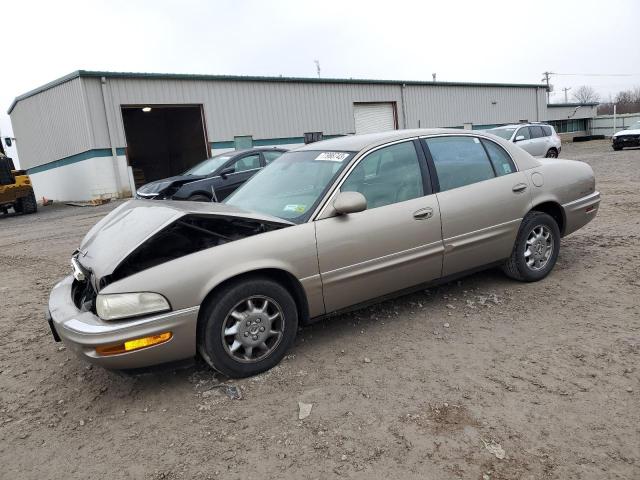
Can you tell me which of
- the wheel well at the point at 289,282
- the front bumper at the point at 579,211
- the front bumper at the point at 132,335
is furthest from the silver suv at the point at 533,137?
the front bumper at the point at 132,335

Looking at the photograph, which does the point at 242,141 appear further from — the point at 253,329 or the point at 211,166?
the point at 253,329

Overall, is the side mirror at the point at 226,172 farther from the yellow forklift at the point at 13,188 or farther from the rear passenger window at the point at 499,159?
the yellow forklift at the point at 13,188

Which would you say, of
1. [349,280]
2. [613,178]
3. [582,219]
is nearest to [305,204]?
[349,280]

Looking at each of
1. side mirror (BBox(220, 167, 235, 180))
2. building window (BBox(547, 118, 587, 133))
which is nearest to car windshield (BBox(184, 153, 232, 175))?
side mirror (BBox(220, 167, 235, 180))

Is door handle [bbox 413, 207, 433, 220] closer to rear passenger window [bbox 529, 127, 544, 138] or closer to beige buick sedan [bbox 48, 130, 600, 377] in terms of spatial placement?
beige buick sedan [bbox 48, 130, 600, 377]

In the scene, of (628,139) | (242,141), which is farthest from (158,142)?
(628,139)

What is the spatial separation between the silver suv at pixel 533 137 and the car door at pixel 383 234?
13.5 meters

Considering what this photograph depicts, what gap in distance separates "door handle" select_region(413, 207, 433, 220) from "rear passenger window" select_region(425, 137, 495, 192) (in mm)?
267

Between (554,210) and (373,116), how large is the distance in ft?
72.7

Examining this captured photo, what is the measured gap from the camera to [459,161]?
167 inches

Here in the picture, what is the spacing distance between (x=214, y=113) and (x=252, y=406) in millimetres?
19178

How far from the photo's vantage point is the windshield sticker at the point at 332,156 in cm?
386

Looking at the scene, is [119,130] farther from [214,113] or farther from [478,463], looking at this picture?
[478,463]

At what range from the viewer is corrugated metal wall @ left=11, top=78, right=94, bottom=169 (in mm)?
17547
